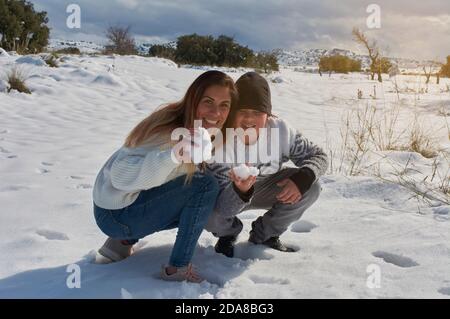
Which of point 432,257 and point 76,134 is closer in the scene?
point 432,257

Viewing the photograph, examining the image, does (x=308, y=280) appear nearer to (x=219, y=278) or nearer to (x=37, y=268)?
(x=219, y=278)

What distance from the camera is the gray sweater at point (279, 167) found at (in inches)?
68.8

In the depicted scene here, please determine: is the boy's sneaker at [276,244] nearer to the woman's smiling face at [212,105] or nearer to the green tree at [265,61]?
the woman's smiling face at [212,105]

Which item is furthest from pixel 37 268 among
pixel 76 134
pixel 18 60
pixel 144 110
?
pixel 18 60

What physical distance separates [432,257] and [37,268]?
1.52m

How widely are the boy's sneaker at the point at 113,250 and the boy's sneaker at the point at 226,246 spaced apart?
0.39 metres

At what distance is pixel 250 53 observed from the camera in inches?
597

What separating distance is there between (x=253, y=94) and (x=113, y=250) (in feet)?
2.69

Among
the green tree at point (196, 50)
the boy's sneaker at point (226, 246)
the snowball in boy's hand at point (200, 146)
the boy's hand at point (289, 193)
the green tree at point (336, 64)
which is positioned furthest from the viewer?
the green tree at point (336, 64)

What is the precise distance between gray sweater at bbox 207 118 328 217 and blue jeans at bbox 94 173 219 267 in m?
0.06

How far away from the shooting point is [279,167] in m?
2.12

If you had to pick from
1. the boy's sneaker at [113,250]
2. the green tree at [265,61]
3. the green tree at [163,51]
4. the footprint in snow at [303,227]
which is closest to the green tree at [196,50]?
the green tree at [163,51]

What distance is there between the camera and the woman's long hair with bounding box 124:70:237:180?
1665 millimetres

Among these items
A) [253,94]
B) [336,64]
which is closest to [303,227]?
[253,94]
